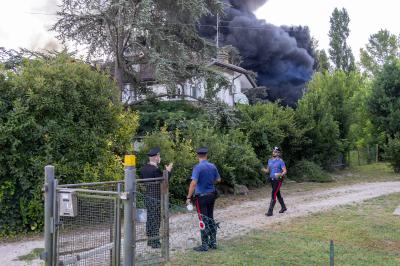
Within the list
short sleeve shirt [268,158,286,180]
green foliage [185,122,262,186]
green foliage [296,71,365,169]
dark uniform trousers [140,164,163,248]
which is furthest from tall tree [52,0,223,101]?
dark uniform trousers [140,164,163,248]

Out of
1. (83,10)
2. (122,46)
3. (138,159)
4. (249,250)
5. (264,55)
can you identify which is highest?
(264,55)

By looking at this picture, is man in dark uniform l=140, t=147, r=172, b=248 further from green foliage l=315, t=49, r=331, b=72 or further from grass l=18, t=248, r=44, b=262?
green foliage l=315, t=49, r=331, b=72

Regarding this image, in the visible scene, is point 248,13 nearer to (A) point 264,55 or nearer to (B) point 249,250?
(A) point 264,55

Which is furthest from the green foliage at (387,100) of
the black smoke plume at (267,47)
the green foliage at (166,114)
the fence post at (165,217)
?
the fence post at (165,217)

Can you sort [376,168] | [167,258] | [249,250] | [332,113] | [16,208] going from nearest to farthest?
[167,258], [249,250], [16,208], [332,113], [376,168]

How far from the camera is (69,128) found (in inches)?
443

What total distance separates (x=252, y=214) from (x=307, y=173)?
35.2ft

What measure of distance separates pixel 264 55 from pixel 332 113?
864 inches

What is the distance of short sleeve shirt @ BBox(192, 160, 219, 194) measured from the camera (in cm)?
831

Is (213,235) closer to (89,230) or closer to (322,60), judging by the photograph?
(89,230)

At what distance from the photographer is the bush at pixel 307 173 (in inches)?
894

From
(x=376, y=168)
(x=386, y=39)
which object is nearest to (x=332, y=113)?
(x=376, y=168)

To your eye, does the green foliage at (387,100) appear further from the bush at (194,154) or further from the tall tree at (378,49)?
the tall tree at (378,49)

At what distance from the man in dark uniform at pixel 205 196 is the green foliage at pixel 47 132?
3724mm
